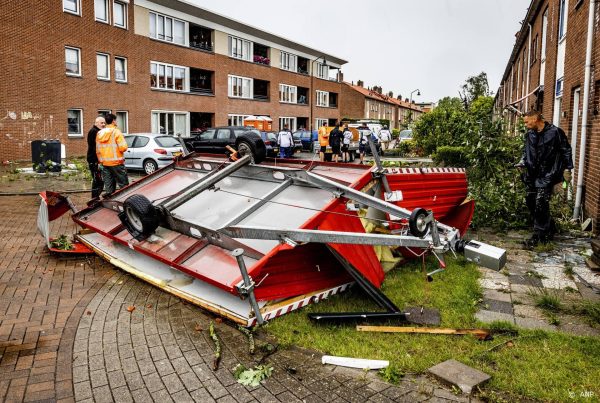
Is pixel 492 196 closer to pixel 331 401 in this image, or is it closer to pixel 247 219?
pixel 247 219

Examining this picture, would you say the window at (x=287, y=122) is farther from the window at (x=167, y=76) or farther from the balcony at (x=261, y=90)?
the window at (x=167, y=76)

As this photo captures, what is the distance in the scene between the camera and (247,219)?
532 cm

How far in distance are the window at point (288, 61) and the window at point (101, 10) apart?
760 inches

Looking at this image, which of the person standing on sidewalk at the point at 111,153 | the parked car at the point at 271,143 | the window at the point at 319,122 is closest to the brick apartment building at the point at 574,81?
the person standing on sidewalk at the point at 111,153

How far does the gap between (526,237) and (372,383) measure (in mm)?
5400

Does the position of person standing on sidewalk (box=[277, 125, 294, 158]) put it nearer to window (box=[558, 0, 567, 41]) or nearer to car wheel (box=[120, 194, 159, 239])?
window (box=[558, 0, 567, 41])

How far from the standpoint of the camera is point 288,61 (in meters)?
44.5

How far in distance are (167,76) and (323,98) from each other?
23113 mm

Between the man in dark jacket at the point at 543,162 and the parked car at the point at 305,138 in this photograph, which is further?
the parked car at the point at 305,138

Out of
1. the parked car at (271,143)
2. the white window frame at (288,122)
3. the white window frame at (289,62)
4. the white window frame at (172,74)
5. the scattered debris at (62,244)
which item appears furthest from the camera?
the white window frame at (288,122)

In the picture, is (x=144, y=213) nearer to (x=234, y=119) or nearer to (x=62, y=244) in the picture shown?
(x=62, y=244)

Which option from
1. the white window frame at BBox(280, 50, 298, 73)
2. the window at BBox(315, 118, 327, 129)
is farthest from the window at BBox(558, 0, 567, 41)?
the window at BBox(315, 118, 327, 129)

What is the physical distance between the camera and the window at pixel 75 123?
80.4 ft

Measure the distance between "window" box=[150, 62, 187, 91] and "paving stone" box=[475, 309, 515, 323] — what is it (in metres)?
28.3
